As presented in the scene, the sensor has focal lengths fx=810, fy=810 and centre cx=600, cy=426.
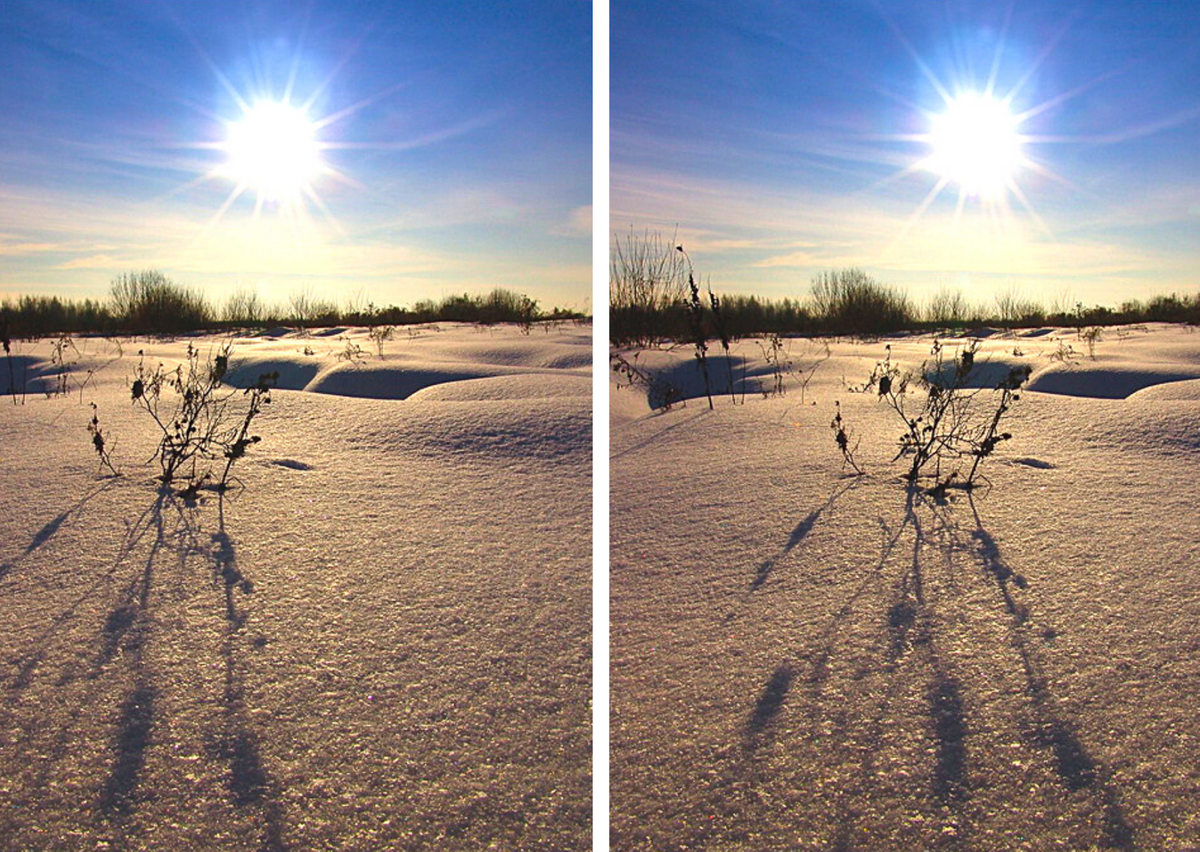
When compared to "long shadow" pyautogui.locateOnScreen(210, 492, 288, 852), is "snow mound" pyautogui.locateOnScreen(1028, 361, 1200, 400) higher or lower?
higher

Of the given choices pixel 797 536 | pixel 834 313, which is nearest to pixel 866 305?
pixel 834 313

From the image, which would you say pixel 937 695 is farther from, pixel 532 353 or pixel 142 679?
pixel 532 353

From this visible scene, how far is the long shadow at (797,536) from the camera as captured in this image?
1.25 metres

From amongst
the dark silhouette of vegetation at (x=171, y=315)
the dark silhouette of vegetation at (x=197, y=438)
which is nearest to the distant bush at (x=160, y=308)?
the dark silhouette of vegetation at (x=171, y=315)

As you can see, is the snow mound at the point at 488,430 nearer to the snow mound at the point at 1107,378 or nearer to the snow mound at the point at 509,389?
the snow mound at the point at 509,389

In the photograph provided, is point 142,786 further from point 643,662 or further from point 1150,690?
point 1150,690

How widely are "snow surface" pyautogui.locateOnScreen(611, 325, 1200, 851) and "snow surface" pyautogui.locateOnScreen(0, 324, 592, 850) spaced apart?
11cm

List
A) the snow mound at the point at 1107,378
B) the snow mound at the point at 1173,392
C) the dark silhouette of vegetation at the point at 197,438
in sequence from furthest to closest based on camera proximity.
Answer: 1. the snow mound at the point at 1107,378
2. the snow mound at the point at 1173,392
3. the dark silhouette of vegetation at the point at 197,438

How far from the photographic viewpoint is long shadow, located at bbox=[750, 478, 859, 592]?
49.3 inches

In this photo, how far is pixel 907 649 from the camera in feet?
3.30

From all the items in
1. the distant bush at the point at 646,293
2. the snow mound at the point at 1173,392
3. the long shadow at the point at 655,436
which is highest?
the distant bush at the point at 646,293

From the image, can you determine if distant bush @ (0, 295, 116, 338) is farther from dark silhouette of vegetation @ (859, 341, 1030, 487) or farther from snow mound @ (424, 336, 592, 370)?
dark silhouette of vegetation @ (859, 341, 1030, 487)

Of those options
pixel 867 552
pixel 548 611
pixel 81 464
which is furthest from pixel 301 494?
pixel 867 552

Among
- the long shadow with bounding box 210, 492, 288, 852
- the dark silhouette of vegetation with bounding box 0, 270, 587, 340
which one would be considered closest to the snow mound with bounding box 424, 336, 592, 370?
the dark silhouette of vegetation with bounding box 0, 270, 587, 340
